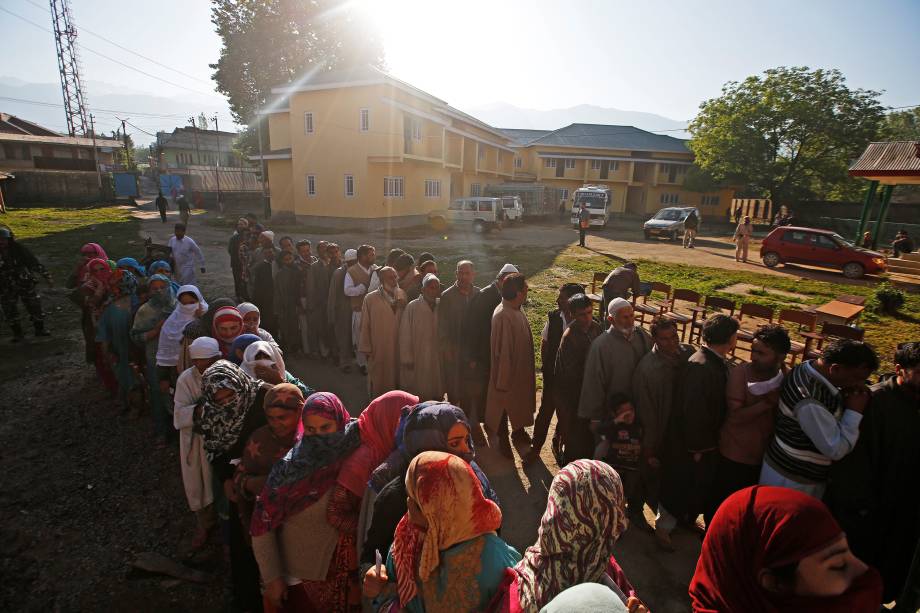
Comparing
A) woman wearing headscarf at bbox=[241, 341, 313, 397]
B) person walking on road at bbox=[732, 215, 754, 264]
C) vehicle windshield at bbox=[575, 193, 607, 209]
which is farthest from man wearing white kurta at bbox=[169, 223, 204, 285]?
vehicle windshield at bbox=[575, 193, 607, 209]

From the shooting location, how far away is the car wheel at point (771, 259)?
615 inches

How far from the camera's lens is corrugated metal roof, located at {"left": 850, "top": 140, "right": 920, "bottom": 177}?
588 inches

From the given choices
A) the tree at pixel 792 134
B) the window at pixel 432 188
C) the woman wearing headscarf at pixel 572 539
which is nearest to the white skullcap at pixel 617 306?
the woman wearing headscarf at pixel 572 539

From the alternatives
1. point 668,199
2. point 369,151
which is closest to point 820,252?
point 369,151

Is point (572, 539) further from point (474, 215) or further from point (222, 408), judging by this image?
point (474, 215)

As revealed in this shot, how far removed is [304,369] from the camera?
21.9 feet

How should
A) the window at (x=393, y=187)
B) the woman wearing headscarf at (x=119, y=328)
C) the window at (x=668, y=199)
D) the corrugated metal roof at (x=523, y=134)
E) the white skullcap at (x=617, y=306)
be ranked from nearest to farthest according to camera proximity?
the white skullcap at (x=617, y=306) < the woman wearing headscarf at (x=119, y=328) < the window at (x=393, y=187) < the window at (x=668, y=199) < the corrugated metal roof at (x=523, y=134)

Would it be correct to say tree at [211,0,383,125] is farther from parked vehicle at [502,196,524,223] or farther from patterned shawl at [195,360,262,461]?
patterned shawl at [195,360,262,461]

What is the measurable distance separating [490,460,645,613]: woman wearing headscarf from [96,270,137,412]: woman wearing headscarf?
16.8ft

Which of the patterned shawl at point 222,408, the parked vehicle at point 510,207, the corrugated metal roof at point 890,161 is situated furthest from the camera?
the parked vehicle at point 510,207

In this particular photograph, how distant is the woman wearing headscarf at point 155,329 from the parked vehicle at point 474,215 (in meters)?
19.1

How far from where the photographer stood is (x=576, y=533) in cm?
161

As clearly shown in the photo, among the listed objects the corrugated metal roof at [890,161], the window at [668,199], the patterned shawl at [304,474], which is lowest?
the patterned shawl at [304,474]

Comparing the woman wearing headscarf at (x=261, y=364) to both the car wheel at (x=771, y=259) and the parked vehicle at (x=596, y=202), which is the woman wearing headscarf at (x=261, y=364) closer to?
the car wheel at (x=771, y=259)
